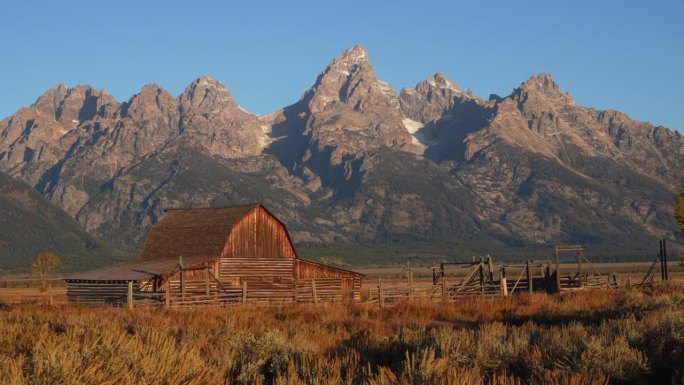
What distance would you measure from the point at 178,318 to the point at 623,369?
12684 millimetres

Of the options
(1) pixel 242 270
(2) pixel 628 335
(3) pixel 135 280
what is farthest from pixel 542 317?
(1) pixel 242 270

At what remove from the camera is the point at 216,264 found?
49.8m

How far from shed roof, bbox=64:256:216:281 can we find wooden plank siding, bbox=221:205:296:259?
2.10 meters

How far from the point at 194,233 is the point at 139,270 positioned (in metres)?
6.62

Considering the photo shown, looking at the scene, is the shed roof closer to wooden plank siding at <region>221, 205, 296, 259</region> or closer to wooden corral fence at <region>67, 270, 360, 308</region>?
wooden corral fence at <region>67, 270, 360, 308</region>

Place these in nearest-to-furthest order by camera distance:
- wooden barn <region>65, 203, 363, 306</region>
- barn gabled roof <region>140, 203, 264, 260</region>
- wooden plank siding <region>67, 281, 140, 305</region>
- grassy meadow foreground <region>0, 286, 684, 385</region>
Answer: grassy meadow foreground <region>0, 286, 684, 385</region>
wooden plank siding <region>67, 281, 140, 305</region>
wooden barn <region>65, 203, 363, 306</region>
barn gabled roof <region>140, 203, 264, 260</region>

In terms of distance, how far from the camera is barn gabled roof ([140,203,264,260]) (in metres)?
51.4

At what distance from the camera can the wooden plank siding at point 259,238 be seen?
51.4 m

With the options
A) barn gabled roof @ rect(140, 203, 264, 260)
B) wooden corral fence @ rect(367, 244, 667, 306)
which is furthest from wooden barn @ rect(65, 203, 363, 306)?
wooden corral fence @ rect(367, 244, 667, 306)

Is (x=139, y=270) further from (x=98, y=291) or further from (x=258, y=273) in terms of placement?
(x=258, y=273)

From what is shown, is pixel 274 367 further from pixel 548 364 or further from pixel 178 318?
pixel 178 318

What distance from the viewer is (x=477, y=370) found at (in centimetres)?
1133

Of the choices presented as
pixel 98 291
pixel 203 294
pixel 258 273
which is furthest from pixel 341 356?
pixel 258 273

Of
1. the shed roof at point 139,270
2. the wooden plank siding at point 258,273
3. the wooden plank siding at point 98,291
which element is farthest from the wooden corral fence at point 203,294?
the shed roof at point 139,270
